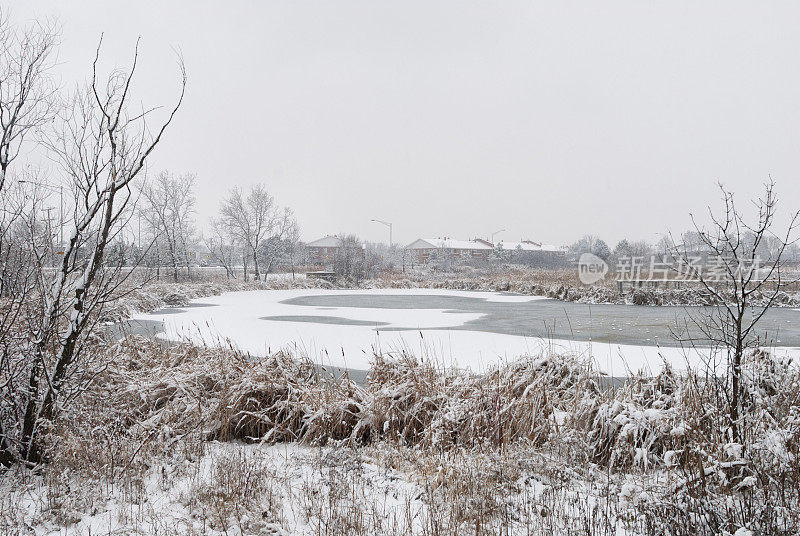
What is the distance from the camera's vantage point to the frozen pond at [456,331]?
28.8 feet

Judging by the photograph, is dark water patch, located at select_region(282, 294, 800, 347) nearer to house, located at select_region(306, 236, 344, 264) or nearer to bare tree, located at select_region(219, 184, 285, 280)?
bare tree, located at select_region(219, 184, 285, 280)

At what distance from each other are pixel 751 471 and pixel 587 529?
4.38ft

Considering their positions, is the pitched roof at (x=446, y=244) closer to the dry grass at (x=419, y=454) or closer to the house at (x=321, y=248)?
the house at (x=321, y=248)

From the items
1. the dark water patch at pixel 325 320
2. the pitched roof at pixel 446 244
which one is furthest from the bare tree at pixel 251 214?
the pitched roof at pixel 446 244

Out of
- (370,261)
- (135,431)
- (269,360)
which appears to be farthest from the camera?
(370,261)

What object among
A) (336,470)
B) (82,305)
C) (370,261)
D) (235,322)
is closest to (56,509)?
(82,305)

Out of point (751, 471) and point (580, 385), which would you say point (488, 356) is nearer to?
point (580, 385)

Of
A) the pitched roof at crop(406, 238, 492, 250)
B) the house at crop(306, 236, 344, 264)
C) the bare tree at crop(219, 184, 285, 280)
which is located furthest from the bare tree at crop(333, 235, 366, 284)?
the pitched roof at crop(406, 238, 492, 250)

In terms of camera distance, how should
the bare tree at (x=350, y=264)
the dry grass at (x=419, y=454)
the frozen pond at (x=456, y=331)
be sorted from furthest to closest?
the bare tree at (x=350, y=264), the frozen pond at (x=456, y=331), the dry grass at (x=419, y=454)

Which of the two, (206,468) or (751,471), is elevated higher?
(751,471)

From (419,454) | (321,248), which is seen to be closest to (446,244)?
(321,248)

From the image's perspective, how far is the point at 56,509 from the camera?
11.9ft

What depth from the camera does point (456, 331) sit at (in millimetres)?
12688

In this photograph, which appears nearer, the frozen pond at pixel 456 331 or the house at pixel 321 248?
the frozen pond at pixel 456 331
